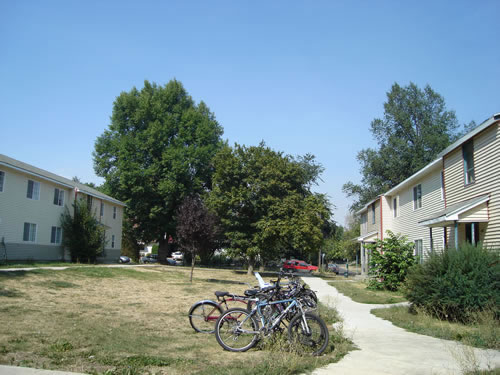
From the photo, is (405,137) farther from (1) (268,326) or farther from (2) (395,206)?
(1) (268,326)

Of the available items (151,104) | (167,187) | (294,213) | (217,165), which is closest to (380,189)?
(294,213)

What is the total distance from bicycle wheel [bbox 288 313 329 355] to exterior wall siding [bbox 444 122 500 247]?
8550 millimetres

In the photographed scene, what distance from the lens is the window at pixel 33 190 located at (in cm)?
2819

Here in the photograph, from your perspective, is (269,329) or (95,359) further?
(269,329)

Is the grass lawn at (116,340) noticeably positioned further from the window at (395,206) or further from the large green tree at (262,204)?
the large green tree at (262,204)

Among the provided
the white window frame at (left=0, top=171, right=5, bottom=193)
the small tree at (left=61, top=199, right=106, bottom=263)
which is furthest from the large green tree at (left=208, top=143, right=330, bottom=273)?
the white window frame at (left=0, top=171, right=5, bottom=193)

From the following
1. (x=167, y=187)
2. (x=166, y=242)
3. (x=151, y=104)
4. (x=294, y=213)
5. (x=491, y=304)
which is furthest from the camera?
(x=166, y=242)

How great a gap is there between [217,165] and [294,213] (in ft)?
26.0

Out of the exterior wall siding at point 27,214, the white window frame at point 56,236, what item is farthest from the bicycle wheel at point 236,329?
the white window frame at point 56,236

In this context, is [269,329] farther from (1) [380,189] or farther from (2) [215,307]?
(1) [380,189]

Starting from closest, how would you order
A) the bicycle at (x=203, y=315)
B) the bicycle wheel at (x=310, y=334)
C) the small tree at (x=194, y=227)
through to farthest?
1. the bicycle wheel at (x=310, y=334)
2. the bicycle at (x=203, y=315)
3. the small tree at (x=194, y=227)

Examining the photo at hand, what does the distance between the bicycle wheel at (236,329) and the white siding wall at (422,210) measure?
1369 cm

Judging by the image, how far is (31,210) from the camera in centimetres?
2827

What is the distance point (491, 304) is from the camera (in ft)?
33.8
